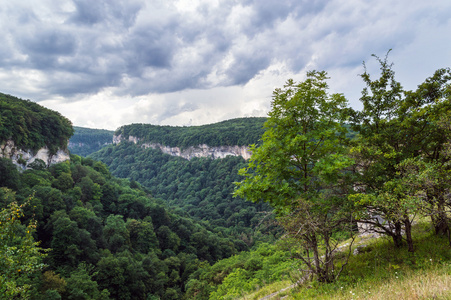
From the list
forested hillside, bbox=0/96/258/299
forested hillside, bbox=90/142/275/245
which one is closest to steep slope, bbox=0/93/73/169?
forested hillside, bbox=0/96/258/299

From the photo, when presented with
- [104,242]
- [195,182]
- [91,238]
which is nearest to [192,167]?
[195,182]

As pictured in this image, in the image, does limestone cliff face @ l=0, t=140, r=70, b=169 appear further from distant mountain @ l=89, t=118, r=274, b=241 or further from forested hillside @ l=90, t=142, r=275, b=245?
distant mountain @ l=89, t=118, r=274, b=241

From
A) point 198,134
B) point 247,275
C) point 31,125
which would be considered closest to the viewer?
point 247,275

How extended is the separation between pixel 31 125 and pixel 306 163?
6392 cm

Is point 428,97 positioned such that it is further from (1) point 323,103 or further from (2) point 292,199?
(2) point 292,199

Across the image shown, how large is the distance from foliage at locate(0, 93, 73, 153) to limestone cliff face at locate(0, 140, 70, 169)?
3.17 ft

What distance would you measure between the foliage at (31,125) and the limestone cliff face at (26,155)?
0.97m

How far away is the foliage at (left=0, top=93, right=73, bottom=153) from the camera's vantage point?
45.9 meters

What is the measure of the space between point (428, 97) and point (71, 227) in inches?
1518

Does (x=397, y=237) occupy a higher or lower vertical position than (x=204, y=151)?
lower

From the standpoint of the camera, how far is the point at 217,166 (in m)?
132

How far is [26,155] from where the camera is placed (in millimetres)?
49844

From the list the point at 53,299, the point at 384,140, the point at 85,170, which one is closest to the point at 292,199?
the point at 384,140

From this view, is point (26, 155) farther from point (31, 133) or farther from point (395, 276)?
point (395, 276)
